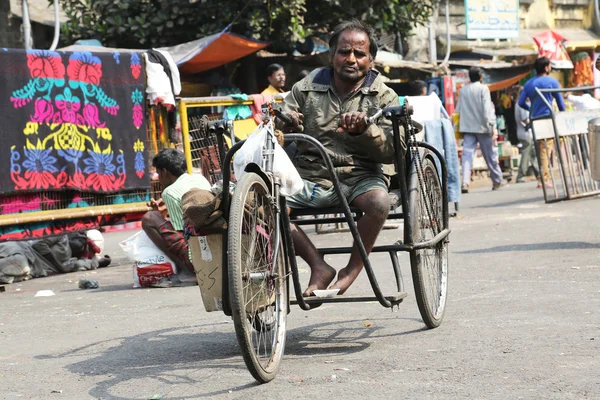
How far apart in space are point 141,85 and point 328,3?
7.78 meters

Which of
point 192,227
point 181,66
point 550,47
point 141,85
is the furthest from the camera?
point 550,47

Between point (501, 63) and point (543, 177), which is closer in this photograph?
point (543, 177)

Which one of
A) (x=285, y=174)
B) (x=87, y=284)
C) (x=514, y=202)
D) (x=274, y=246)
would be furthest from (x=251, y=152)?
(x=514, y=202)

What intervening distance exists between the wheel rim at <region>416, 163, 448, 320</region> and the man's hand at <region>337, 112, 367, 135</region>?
687 mm

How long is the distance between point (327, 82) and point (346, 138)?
0.39 metres

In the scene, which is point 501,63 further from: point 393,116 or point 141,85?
point 393,116

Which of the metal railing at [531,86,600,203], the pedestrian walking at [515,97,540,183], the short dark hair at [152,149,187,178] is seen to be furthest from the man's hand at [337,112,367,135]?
the pedestrian walking at [515,97,540,183]

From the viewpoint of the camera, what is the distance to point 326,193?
5.39 m

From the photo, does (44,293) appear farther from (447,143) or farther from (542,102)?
(542,102)

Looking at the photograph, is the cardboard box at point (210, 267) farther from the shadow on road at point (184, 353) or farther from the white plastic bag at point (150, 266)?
the white plastic bag at point (150, 266)

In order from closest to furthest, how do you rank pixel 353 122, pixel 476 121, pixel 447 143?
pixel 353 122 < pixel 447 143 < pixel 476 121

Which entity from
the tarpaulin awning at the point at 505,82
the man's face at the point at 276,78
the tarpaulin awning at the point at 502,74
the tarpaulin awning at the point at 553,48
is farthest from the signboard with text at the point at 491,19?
the man's face at the point at 276,78

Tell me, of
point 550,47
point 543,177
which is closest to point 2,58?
point 543,177

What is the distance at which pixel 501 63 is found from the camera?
23500mm
